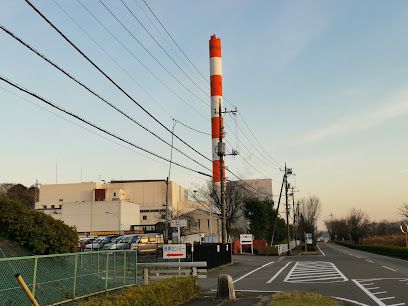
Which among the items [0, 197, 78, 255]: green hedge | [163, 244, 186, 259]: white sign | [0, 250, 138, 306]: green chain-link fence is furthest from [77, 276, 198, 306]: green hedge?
[163, 244, 186, 259]: white sign

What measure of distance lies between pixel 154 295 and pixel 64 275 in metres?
2.52

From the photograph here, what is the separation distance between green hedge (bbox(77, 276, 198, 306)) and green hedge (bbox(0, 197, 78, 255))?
352cm

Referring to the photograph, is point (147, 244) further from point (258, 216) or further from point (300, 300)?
point (258, 216)

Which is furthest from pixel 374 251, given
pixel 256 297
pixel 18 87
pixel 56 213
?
pixel 56 213

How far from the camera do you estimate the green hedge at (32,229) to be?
14.9 meters

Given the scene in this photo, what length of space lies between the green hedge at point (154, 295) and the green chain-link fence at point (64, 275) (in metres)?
0.57

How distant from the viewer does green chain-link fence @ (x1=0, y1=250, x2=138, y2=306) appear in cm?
888

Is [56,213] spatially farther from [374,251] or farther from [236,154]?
[236,154]

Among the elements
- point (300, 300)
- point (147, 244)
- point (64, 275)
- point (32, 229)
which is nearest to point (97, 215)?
point (147, 244)

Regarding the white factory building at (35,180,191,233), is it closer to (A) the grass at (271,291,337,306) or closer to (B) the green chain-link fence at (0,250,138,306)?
(B) the green chain-link fence at (0,250,138,306)

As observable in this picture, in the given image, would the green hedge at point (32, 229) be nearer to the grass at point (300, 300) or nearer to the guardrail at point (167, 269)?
the guardrail at point (167, 269)

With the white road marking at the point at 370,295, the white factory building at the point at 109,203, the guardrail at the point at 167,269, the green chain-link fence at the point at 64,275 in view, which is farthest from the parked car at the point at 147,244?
the white factory building at the point at 109,203

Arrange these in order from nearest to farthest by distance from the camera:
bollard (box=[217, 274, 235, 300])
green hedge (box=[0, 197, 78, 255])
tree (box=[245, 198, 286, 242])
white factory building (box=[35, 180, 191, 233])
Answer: bollard (box=[217, 274, 235, 300])
green hedge (box=[0, 197, 78, 255])
tree (box=[245, 198, 286, 242])
white factory building (box=[35, 180, 191, 233])

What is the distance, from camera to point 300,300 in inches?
499
